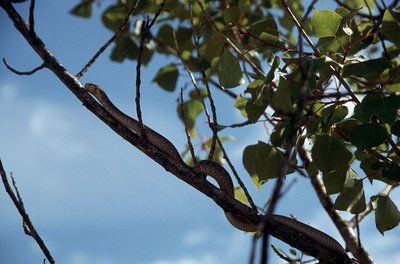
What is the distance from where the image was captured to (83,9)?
5.86 m

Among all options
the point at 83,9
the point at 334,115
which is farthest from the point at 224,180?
the point at 83,9

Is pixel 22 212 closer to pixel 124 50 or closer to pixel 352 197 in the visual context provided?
pixel 352 197

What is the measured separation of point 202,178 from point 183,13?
105 inches

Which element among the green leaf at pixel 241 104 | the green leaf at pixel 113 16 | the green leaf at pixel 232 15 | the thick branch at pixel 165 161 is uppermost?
the green leaf at pixel 113 16

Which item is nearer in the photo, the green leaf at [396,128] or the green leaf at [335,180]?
the green leaf at [396,128]

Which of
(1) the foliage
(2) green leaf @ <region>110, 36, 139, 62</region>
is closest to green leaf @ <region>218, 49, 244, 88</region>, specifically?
(1) the foliage

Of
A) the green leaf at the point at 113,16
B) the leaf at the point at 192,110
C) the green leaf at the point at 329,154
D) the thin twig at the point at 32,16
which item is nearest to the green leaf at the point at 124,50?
the green leaf at the point at 113,16

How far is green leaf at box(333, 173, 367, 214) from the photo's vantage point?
337 cm

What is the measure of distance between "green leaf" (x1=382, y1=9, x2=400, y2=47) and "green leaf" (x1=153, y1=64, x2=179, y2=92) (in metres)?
2.37

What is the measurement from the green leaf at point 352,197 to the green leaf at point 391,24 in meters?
0.88

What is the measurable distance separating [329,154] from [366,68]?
1.79 ft

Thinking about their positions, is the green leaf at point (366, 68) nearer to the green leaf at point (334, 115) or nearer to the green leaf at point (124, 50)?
the green leaf at point (334, 115)

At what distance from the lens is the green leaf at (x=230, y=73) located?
363cm

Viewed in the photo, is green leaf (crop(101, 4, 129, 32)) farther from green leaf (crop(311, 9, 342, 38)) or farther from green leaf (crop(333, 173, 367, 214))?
green leaf (crop(333, 173, 367, 214))
